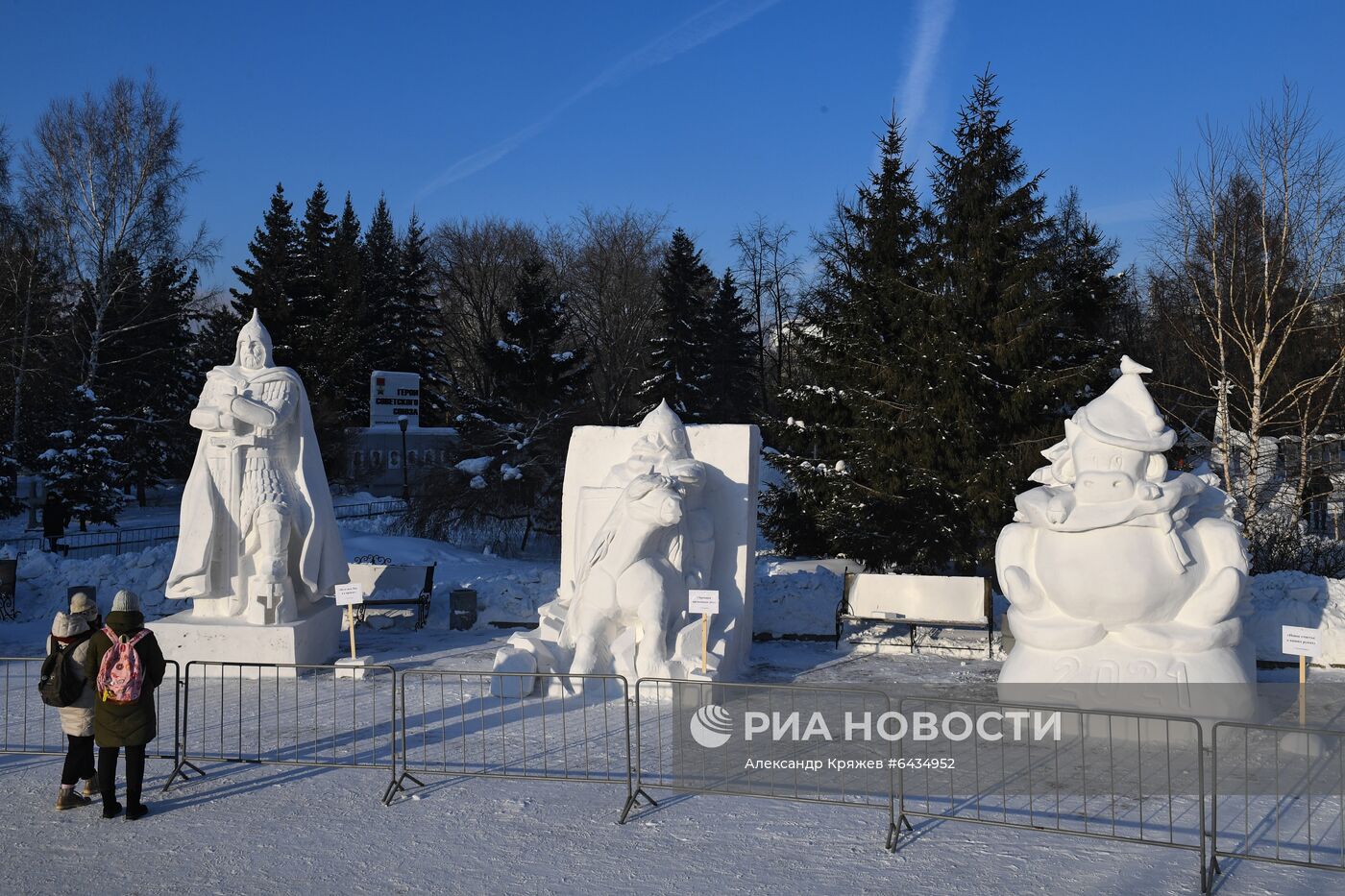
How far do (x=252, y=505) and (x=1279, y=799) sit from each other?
827cm

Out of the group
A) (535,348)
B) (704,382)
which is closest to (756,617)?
(535,348)

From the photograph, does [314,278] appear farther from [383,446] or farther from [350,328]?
[383,446]

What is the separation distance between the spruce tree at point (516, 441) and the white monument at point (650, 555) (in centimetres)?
1172

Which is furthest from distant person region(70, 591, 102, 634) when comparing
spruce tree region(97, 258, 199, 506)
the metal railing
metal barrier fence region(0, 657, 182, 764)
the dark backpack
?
spruce tree region(97, 258, 199, 506)

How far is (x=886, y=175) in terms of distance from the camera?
17828mm

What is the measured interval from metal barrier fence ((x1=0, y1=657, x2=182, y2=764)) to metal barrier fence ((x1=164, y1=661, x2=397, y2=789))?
0.45 ft

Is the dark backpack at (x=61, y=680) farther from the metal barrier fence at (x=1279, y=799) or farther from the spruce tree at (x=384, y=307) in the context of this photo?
the spruce tree at (x=384, y=307)

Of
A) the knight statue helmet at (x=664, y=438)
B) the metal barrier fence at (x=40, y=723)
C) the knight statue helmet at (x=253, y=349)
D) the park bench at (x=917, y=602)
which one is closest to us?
the metal barrier fence at (x=40, y=723)

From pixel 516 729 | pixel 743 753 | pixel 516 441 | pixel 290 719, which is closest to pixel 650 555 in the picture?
pixel 516 729

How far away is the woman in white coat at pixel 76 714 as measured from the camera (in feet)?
18.1

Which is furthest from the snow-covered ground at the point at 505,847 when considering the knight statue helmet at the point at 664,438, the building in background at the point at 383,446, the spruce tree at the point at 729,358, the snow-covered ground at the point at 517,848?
the building in background at the point at 383,446

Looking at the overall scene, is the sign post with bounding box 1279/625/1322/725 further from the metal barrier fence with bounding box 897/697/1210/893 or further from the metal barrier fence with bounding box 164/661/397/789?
the metal barrier fence with bounding box 164/661/397/789

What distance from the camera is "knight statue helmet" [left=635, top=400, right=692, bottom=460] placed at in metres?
9.06

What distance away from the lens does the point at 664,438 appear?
9.08 metres
